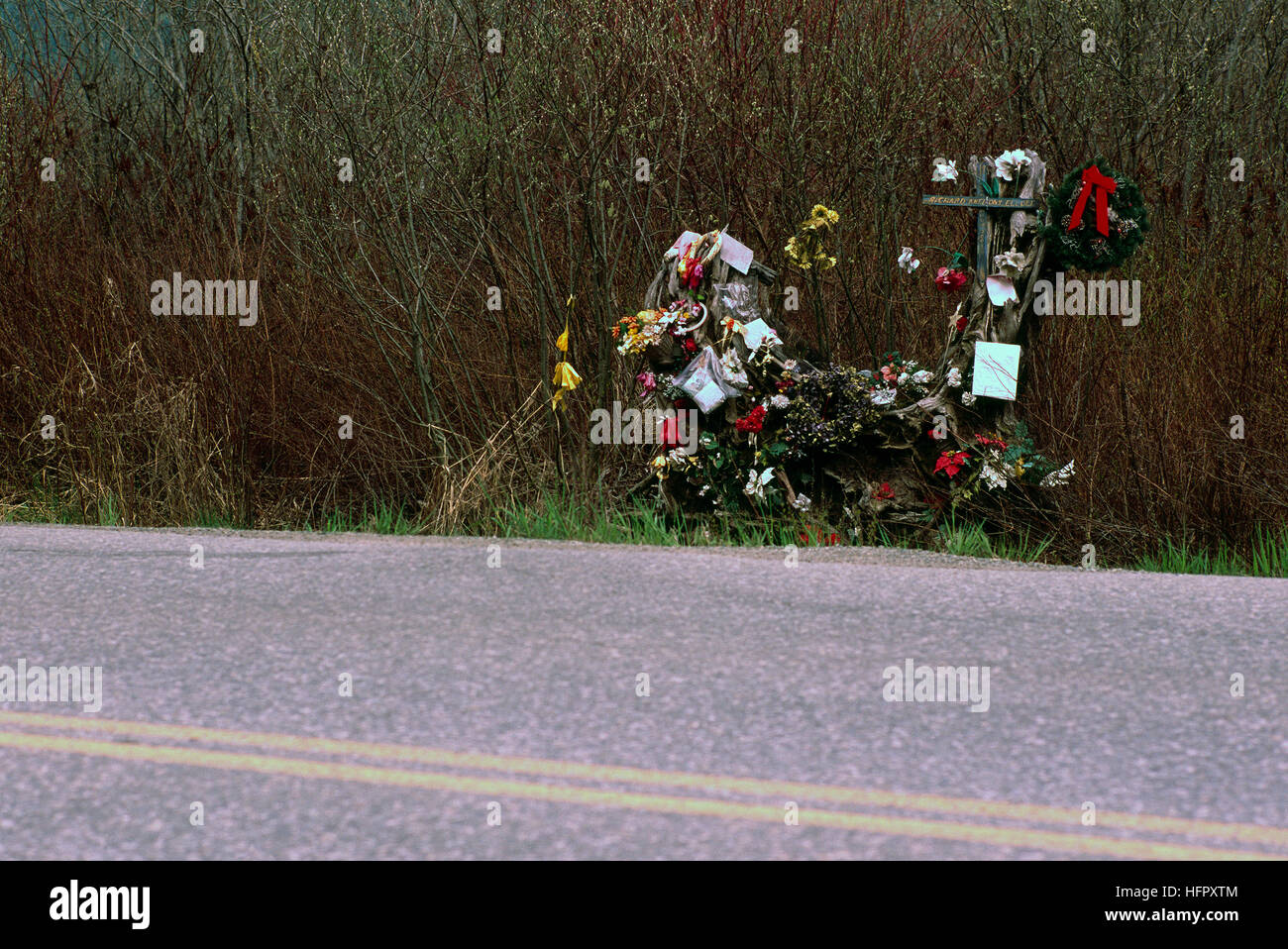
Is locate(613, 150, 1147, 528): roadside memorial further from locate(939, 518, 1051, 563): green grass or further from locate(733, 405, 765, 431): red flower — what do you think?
locate(939, 518, 1051, 563): green grass

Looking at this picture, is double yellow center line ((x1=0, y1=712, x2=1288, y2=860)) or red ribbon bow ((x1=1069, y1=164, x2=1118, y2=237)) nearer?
double yellow center line ((x1=0, y1=712, x2=1288, y2=860))

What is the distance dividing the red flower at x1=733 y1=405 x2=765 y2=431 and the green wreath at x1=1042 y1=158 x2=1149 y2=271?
2086mm

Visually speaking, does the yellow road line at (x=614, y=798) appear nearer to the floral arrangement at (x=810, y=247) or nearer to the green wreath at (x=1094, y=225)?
the green wreath at (x=1094, y=225)

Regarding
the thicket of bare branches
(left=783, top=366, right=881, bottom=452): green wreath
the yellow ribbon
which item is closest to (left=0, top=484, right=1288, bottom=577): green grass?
the thicket of bare branches

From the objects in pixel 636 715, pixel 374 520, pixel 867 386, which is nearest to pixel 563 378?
pixel 374 520

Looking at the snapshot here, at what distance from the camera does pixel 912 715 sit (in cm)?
534

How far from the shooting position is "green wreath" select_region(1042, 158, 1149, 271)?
9.83m

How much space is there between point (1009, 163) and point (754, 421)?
2.26 m

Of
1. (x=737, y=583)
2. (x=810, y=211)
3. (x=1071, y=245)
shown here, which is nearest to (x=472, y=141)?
(x=810, y=211)

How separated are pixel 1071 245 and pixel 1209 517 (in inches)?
76.1

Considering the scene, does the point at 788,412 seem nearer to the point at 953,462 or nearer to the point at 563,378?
the point at 953,462

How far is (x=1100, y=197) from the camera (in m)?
9.78

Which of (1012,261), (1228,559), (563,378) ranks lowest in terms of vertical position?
(1228,559)

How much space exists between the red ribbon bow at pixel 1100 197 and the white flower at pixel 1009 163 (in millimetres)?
438
